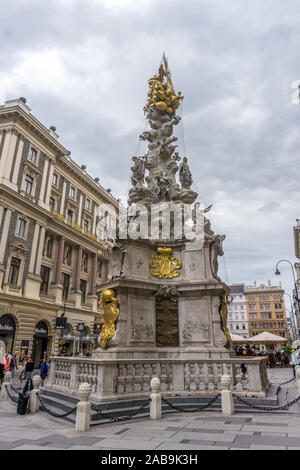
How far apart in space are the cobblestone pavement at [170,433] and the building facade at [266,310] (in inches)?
3417

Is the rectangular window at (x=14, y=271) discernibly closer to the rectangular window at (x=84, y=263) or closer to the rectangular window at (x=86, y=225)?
the rectangular window at (x=84, y=263)

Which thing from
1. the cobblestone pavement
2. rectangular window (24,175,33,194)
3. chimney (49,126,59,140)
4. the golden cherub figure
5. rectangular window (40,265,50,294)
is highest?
chimney (49,126,59,140)

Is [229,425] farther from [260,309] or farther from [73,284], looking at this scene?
[260,309]

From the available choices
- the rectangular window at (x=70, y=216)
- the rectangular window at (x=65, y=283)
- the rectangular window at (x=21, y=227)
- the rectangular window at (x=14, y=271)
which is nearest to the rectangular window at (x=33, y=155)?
the rectangular window at (x=21, y=227)

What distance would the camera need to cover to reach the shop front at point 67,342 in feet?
120

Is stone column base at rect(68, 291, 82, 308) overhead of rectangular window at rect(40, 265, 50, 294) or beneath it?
beneath

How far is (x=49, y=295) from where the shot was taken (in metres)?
37.6

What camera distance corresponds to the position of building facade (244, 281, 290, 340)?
287ft

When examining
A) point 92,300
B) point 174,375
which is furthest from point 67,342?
point 174,375

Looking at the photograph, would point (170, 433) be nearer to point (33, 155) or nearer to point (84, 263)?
point (33, 155)

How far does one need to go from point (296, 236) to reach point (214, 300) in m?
54.2

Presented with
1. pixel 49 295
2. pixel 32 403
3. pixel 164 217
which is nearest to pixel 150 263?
pixel 164 217

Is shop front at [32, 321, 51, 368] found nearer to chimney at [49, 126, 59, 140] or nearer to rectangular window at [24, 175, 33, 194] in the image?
rectangular window at [24, 175, 33, 194]

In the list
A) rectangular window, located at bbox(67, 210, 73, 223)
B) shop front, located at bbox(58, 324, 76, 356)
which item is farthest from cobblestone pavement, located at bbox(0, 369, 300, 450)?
rectangular window, located at bbox(67, 210, 73, 223)
